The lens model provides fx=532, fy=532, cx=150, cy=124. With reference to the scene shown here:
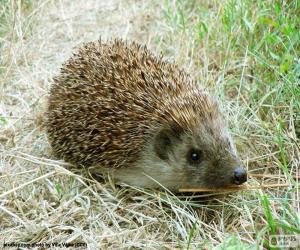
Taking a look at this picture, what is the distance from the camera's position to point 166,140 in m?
4.16

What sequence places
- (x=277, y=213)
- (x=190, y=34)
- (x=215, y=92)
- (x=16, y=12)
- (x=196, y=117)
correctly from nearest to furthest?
1. (x=277, y=213)
2. (x=196, y=117)
3. (x=215, y=92)
4. (x=190, y=34)
5. (x=16, y=12)

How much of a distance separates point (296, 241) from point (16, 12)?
4.50m

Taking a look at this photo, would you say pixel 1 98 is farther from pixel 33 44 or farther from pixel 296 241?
pixel 296 241

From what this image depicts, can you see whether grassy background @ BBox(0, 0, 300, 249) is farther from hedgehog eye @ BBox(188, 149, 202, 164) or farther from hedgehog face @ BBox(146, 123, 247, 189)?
hedgehog eye @ BBox(188, 149, 202, 164)

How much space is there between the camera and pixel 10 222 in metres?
3.96

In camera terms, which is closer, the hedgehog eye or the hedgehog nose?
the hedgehog nose

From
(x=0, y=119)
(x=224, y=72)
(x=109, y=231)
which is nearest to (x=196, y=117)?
(x=109, y=231)

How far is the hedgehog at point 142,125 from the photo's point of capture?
13.1ft

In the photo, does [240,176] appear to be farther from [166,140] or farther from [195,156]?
[166,140]

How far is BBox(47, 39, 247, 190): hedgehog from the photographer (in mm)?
4008

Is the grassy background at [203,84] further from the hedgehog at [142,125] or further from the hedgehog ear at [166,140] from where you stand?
the hedgehog ear at [166,140]

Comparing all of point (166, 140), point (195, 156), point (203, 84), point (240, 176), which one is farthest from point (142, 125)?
A: point (203, 84)

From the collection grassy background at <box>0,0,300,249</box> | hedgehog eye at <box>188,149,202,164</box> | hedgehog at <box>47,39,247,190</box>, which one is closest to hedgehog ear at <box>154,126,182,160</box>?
hedgehog at <box>47,39,247,190</box>

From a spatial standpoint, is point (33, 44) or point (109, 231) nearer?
point (109, 231)
